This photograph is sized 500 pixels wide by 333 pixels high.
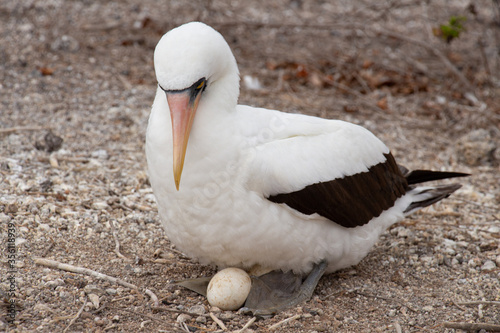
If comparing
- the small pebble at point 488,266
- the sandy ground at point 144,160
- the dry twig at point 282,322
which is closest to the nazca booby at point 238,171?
the dry twig at point 282,322

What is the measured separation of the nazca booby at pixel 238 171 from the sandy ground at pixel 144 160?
1.27ft

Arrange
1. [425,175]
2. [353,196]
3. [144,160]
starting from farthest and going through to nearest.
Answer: [144,160], [425,175], [353,196]

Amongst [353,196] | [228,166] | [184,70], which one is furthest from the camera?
[353,196]

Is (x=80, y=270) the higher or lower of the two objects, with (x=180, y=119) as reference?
lower

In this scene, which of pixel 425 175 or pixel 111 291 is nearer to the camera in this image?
pixel 111 291

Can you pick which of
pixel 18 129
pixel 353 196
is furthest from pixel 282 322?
pixel 18 129

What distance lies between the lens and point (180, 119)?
3.07 m

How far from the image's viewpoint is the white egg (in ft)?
11.4

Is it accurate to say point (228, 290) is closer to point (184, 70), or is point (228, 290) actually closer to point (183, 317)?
point (183, 317)

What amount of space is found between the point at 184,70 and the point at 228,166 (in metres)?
0.57

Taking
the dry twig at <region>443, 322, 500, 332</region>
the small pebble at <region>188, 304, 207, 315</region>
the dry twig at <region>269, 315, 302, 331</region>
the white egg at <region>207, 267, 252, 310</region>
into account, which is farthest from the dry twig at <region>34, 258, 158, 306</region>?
the dry twig at <region>443, 322, 500, 332</region>

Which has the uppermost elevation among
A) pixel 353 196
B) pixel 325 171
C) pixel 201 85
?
pixel 201 85

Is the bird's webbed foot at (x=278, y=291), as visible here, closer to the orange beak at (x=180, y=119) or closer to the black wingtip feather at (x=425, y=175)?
the orange beak at (x=180, y=119)

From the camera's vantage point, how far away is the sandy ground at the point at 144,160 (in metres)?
3.49
